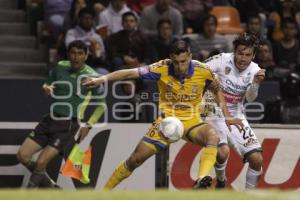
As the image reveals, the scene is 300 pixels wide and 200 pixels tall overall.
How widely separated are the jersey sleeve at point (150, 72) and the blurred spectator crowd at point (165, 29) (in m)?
2.28

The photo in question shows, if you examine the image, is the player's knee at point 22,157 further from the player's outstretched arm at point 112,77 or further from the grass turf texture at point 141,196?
the grass turf texture at point 141,196

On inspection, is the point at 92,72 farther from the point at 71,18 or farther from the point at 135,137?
the point at 71,18

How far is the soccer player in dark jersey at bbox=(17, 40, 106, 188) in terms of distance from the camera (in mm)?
13586

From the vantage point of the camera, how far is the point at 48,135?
1375cm

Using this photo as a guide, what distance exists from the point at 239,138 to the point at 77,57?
7.77ft

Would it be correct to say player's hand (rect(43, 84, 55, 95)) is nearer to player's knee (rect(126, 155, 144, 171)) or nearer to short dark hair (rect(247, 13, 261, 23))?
player's knee (rect(126, 155, 144, 171))

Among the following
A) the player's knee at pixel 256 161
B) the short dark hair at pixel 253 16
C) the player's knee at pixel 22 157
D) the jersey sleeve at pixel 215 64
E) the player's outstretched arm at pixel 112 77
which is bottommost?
the player's knee at pixel 22 157

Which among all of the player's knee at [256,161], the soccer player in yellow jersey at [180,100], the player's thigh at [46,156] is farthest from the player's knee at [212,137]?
the player's thigh at [46,156]

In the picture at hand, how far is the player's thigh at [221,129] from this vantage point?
41.2 feet

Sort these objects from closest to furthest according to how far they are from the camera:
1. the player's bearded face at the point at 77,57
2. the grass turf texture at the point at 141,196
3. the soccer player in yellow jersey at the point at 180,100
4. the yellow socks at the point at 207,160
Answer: the grass turf texture at the point at 141,196 → the yellow socks at the point at 207,160 → the soccer player in yellow jersey at the point at 180,100 → the player's bearded face at the point at 77,57

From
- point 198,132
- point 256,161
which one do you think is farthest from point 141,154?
point 256,161

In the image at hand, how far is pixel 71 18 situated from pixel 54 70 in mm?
2582

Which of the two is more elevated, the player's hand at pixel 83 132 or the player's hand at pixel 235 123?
the player's hand at pixel 235 123

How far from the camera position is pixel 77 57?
44.4 feet
